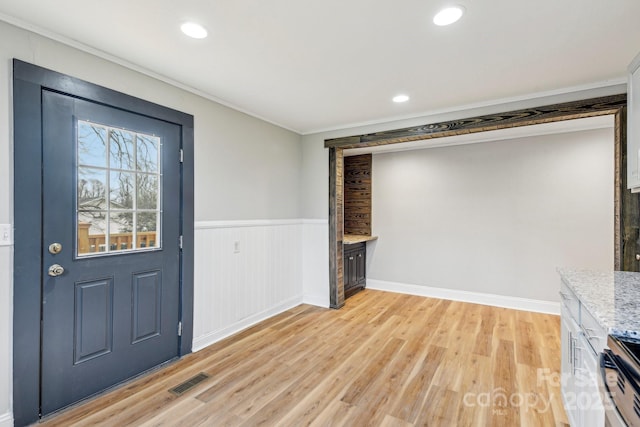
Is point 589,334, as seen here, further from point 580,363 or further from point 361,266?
point 361,266

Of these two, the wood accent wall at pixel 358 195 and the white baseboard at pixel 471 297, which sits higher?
the wood accent wall at pixel 358 195

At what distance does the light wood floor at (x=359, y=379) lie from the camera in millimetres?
2025

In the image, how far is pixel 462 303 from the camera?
14.8 ft

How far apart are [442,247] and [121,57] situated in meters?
4.52

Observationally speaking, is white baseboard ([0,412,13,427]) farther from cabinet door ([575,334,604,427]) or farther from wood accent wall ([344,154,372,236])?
wood accent wall ([344,154,372,236])

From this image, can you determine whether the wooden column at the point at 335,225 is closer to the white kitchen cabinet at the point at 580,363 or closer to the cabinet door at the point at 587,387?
the white kitchen cabinet at the point at 580,363

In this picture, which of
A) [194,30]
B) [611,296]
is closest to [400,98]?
[194,30]

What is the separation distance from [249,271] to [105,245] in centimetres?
156

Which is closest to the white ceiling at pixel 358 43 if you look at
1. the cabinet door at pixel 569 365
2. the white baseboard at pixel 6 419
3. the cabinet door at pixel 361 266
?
the cabinet door at pixel 569 365

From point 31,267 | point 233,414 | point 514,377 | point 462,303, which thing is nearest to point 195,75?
point 31,267

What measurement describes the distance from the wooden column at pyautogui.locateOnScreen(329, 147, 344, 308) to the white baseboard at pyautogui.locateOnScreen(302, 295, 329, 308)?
9 cm

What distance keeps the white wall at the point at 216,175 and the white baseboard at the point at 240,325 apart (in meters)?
0.03

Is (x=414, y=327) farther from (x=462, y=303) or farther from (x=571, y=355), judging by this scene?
(x=571, y=355)

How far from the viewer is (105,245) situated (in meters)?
2.29
